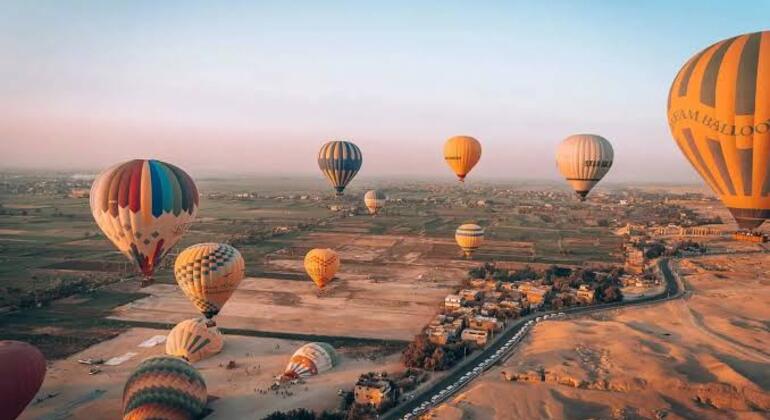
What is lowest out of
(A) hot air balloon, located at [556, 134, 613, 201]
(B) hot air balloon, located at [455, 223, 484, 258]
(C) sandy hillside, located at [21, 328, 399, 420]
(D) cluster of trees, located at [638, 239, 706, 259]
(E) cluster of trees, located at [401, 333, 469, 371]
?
(C) sandy hillside, located at [21, 328, 399, 420]

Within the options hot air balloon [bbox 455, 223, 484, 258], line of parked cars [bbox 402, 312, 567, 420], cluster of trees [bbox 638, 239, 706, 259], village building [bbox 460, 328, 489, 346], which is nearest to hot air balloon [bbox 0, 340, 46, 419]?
line of parked cars [bbox 402, 312, 567, 420]

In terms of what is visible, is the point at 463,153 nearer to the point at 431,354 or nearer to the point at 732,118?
the point at 431,354

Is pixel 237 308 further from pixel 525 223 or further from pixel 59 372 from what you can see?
pixel 525 223

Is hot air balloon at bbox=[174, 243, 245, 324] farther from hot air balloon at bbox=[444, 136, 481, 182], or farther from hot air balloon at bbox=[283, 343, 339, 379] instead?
hot air balloon at bbox=[444, 136, 481, 182]

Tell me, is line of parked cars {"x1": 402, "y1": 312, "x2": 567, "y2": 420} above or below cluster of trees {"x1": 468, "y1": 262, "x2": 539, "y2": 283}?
below

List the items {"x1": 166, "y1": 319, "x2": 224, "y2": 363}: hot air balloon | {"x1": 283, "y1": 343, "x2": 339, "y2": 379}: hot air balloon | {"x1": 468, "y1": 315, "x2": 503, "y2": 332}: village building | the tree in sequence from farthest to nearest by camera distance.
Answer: {"x1": 468, "y1": 315, "x2": 503, "y2": 332}: village building → {"x1": 166, "y1": 319, "x2": 224, "y2": 363}: hot air balloon → {"x1": 283, "y1": 343, "x2": 339, "y2": 379}: hot air balloon → the tree

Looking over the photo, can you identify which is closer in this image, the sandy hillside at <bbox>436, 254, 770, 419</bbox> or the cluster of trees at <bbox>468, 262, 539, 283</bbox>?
the sandy hillside at <bbox>436, 254, 770, 419</bbox>
